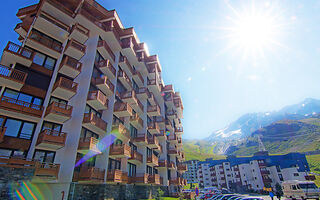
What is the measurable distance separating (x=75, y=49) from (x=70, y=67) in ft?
9.03

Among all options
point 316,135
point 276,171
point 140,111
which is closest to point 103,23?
point 140,111

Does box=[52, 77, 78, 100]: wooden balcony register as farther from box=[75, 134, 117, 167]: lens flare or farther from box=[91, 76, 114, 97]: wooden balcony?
box=[75, 134, 117, 167]: lens flare

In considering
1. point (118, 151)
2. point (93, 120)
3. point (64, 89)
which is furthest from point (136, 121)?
point (64, 89)

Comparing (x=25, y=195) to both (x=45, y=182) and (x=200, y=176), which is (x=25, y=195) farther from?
(x=200, y=176)

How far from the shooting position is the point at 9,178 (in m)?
13.1

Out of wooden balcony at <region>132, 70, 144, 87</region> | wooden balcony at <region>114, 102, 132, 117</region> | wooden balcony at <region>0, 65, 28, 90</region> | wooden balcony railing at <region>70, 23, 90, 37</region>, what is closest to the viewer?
wooden balcony at <region>0, 65, 28, 90</region>

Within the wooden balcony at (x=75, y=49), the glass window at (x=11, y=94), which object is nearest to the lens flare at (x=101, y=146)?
the glass window at (x=11, y=94)

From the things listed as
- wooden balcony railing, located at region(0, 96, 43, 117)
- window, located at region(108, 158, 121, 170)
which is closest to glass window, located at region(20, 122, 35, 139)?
wooden balcony railing, located at region(0, 96, 43, 117)

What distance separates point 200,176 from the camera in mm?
111000

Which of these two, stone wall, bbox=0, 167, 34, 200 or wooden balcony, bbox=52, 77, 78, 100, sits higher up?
wooden balcony, bbox=52, 77, 78, 100

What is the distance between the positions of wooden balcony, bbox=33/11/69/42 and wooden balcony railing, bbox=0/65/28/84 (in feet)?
23.4

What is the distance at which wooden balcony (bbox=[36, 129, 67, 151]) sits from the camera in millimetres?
16156

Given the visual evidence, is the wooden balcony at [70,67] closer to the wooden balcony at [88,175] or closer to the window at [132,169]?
the wooden balcony at [88,175]

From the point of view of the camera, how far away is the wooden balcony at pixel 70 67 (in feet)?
65.2
